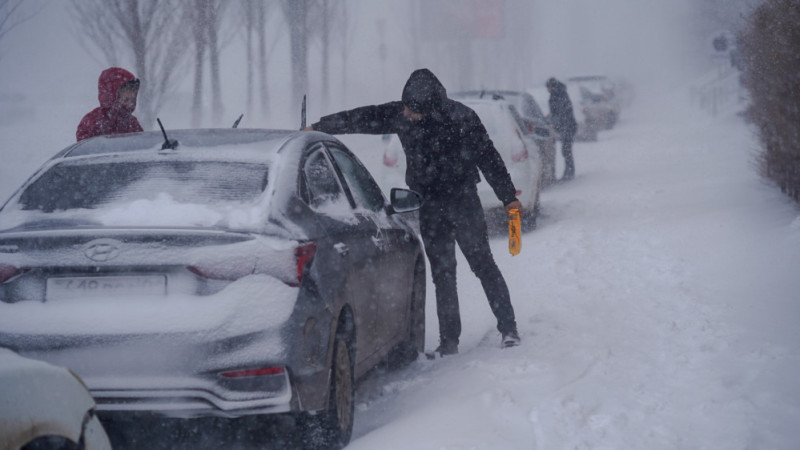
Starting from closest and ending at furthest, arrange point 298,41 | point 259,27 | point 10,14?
point 10,14 < point 298,41 < point 259,27

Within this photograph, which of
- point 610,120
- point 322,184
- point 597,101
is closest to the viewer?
point 322,184

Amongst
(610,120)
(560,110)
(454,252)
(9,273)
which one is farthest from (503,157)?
(610,120)

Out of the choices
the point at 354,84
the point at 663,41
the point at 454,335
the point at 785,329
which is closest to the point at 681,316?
the point at 785,329

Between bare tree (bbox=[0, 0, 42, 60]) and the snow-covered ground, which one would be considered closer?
the snow-covered ground

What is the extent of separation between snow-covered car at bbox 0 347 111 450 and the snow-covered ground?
1728mm

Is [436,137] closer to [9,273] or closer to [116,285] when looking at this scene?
[116,285]

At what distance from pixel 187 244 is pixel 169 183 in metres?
0.58

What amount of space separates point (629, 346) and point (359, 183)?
203 centimetres

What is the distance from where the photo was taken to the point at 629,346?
6.16 m

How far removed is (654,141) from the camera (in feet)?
88.7

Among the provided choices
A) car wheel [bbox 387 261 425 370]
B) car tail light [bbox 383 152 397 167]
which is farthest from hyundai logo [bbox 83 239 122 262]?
car tail light [bbox 383 152 397 167]

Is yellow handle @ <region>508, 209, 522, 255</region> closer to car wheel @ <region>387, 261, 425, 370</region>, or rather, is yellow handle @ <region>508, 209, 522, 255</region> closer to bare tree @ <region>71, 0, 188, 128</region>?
car wheel @ <region>387, 261, 425, 370</region>

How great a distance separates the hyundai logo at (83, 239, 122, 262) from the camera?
379 cm

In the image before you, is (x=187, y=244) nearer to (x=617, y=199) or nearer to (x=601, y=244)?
(x=601, y=244)
